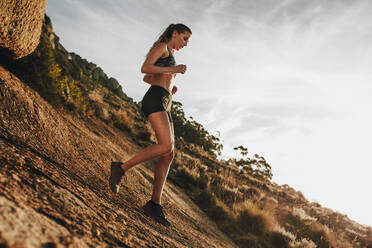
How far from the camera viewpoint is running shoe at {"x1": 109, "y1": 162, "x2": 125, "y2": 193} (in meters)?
1.99

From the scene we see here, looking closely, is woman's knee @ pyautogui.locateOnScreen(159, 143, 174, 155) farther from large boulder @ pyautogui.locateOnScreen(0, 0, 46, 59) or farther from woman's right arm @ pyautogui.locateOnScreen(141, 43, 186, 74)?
large boulder @ pyautogui.locateOnScreen(0, 0, 46, 59)

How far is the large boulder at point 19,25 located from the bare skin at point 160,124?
70.0 inches

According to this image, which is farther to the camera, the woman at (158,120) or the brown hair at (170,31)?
the brown hair at (170,31)

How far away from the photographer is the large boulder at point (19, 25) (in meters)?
2.50

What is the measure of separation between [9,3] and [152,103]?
2.11 meters

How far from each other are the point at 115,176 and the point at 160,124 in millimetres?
641

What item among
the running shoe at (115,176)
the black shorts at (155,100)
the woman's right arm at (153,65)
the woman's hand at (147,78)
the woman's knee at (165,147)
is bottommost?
the running shoe at (115,176)

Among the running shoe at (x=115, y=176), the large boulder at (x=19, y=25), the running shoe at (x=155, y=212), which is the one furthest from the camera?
the large boulder at (x=19, y=25)

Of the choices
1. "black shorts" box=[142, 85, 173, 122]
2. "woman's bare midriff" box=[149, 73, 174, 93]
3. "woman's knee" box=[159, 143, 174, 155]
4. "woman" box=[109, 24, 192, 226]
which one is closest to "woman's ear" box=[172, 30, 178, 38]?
"woman" box=[109, 24, 192, 226]

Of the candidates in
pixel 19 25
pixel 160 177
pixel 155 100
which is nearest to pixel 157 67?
pixel 155 100

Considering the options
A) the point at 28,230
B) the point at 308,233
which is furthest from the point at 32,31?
the point at 308,233

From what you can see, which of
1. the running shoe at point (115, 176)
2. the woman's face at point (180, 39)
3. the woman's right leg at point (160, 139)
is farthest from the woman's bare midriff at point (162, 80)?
the running shoe at point (115, 176)

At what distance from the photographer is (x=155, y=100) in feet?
6.77

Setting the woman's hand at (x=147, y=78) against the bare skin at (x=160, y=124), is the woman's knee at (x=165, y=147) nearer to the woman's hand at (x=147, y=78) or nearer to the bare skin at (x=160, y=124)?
the bare skin at (x=160, y=124)
